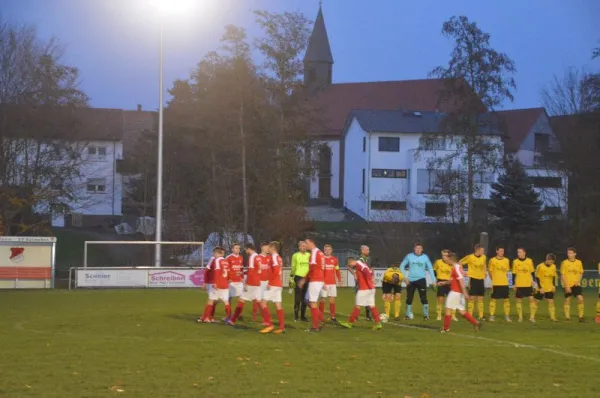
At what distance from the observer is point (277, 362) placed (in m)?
13.9

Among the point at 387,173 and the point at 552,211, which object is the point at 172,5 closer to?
the point at 552,211

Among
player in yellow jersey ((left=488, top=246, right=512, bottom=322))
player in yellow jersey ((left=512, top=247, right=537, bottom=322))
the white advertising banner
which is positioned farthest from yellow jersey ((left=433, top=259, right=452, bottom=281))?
the white advertising banner

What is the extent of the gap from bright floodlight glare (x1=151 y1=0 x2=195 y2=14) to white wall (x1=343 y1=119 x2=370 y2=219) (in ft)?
138

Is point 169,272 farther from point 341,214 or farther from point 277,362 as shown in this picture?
point 341,214

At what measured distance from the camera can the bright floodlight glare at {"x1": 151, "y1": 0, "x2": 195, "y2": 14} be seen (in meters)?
36.5

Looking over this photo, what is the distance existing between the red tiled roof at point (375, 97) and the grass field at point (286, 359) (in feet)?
230

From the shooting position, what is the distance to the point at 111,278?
36500mm

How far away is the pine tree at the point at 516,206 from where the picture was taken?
57406mm

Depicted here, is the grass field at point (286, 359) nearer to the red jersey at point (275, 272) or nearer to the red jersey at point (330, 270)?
the red jersey at point (330, 270)

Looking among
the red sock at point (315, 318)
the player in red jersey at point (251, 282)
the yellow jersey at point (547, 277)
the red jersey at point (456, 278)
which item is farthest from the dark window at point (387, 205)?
the red sock at point (315, 318)

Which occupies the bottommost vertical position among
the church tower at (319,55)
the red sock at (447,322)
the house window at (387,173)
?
the red sock at (447,322)

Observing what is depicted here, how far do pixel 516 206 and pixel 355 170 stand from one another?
25.6 meters

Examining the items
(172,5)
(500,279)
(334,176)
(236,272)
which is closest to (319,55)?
(334,176)

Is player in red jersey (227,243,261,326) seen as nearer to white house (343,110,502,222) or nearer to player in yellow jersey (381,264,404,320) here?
player in yellow jersey (381,264,404,320)
